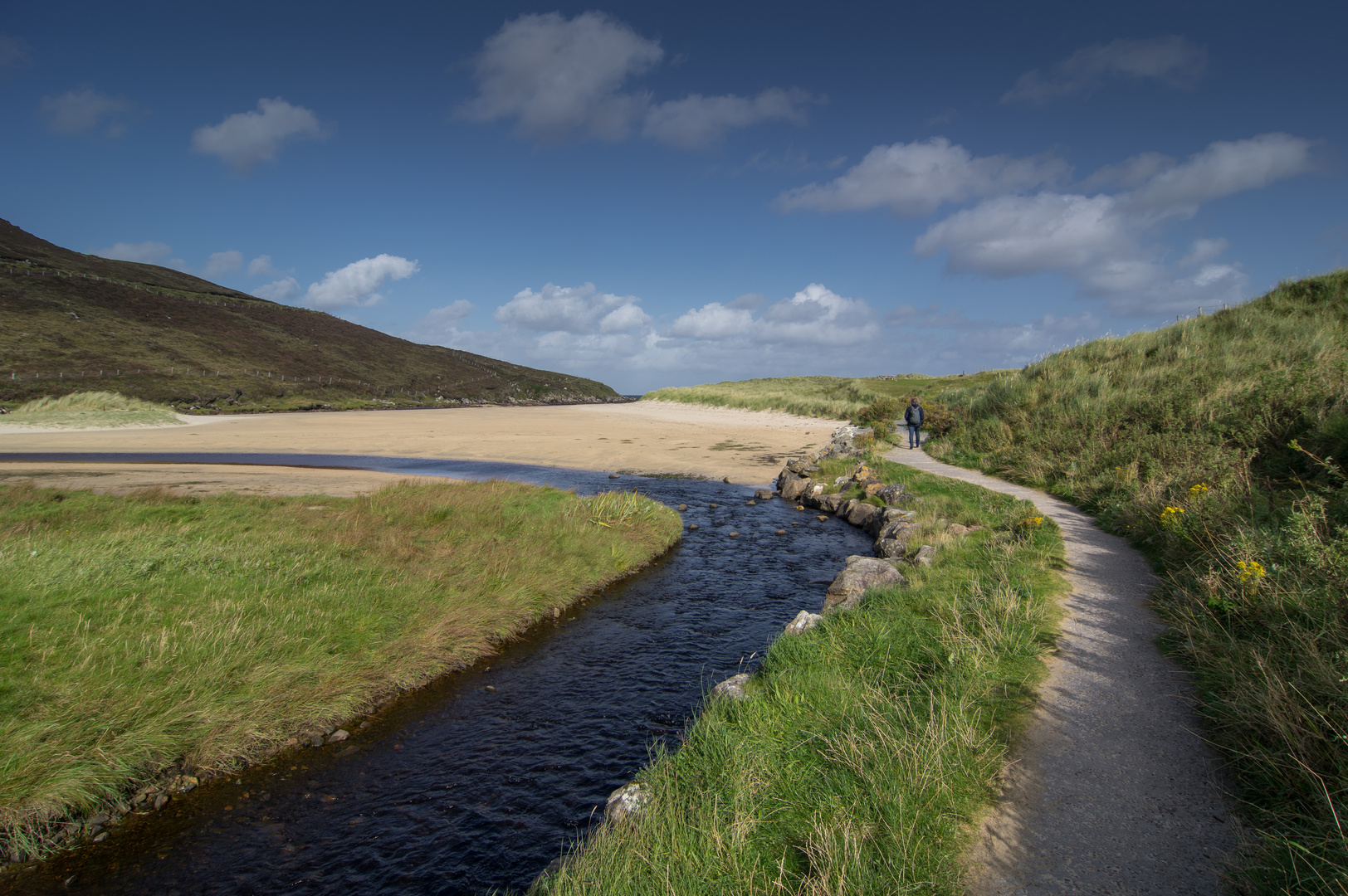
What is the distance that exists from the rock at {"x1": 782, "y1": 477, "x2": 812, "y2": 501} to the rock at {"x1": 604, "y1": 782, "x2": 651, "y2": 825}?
18.4 m

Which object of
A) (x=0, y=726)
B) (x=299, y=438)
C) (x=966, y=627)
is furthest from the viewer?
(x=299, y=438)

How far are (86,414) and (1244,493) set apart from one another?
62146mm

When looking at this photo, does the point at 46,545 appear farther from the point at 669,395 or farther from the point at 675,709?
the point at 669,395

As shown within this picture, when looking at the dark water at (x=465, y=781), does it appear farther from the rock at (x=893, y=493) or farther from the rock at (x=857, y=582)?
the rock at (x=893, y=493)

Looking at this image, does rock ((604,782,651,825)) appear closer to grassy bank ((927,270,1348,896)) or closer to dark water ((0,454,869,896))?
dark water ((0,454,869,896))

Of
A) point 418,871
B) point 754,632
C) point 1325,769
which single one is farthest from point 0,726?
point 1325,769

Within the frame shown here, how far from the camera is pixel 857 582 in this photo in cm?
1025

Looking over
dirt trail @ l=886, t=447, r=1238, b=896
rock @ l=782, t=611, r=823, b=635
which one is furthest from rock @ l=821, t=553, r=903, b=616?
dirt trail @ l=886, t=447, r=1238, b=896

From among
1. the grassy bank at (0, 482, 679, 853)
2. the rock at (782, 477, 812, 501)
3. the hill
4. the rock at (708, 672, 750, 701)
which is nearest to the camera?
the grassy bank at (0, 482, 679, 853)

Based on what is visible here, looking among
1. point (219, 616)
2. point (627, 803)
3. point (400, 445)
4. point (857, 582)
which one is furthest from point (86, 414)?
point (627, 803)

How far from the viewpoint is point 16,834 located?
4.96 metres

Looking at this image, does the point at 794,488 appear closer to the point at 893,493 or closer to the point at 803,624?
the point at 893,493

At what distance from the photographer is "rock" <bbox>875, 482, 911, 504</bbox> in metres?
17.3

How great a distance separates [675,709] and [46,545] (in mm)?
9982
